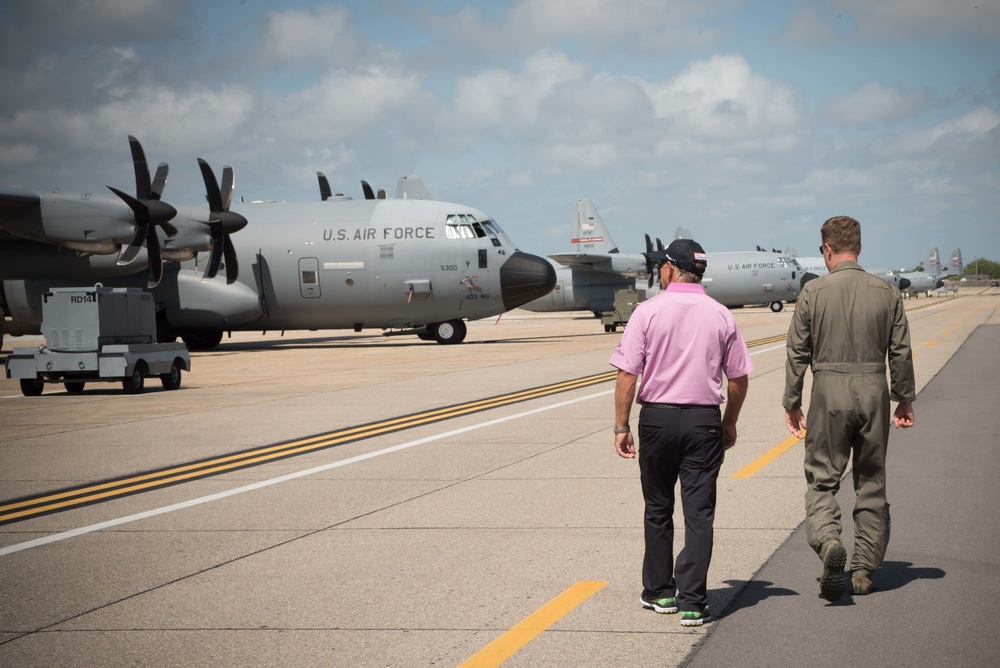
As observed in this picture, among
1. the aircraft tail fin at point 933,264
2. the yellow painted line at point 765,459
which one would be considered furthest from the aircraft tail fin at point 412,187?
the aircraft tail fin at point 933,264

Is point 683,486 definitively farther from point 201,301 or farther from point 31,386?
point 201,301

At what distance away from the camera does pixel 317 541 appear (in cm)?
743

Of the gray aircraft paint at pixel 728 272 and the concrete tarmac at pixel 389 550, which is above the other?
the gray aircraft paint at pixel 728 272

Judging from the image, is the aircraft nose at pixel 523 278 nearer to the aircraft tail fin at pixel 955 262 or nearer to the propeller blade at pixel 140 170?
the propeller blade at pixel 140 170

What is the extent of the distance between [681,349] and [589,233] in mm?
63762

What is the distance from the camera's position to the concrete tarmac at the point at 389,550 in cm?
516

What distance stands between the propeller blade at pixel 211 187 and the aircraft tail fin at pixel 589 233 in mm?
38867

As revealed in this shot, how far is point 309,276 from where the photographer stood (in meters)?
34.9

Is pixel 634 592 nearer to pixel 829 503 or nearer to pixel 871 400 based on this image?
pixel 829 503

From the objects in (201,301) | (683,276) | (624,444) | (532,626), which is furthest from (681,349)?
(201,301)

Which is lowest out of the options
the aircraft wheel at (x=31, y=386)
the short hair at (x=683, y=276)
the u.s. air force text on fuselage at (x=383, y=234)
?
the aircraft wheel at (x=31, y=386)

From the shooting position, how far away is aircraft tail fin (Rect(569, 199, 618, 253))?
68625 millimetres

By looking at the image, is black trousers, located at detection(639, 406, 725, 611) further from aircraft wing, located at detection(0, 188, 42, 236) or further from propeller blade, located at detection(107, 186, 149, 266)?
aircraft wing, located at detection(0, 188, 42, 236)

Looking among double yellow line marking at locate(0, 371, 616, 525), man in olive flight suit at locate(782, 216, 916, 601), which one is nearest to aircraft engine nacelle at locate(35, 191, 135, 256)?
double yellow line marking at locate(0, 371, 616, 525)
